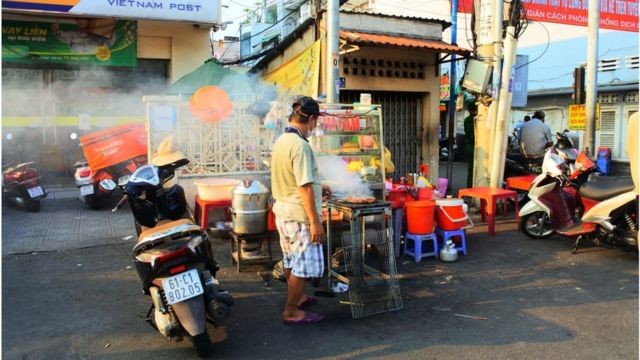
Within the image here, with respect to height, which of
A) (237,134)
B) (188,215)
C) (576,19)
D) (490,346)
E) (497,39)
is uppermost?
(576,19)

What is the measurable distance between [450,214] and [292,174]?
2.75m

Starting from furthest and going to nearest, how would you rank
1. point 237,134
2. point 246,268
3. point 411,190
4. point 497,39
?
1. point 497,39
2. point 237,134
3. point 411,190
4. point 246,268

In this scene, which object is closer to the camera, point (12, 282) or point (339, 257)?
point (12, 282)

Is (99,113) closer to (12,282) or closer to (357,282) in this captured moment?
(12,282)

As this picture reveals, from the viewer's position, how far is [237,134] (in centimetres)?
744

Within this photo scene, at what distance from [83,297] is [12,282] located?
0.97m

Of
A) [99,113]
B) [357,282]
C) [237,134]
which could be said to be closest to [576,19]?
[237,134]

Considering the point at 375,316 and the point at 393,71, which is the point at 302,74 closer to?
the point at 393,71

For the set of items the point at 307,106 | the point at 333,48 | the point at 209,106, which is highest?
the point at 333,48

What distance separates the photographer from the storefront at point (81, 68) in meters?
9.34

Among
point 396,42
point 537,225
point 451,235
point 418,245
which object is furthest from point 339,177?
point 396,42

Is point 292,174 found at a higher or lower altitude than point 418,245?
higher

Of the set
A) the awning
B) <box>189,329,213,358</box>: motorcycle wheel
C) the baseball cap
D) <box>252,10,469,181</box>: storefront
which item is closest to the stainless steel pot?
the baseball cap

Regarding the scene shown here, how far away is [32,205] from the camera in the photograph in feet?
26.9
